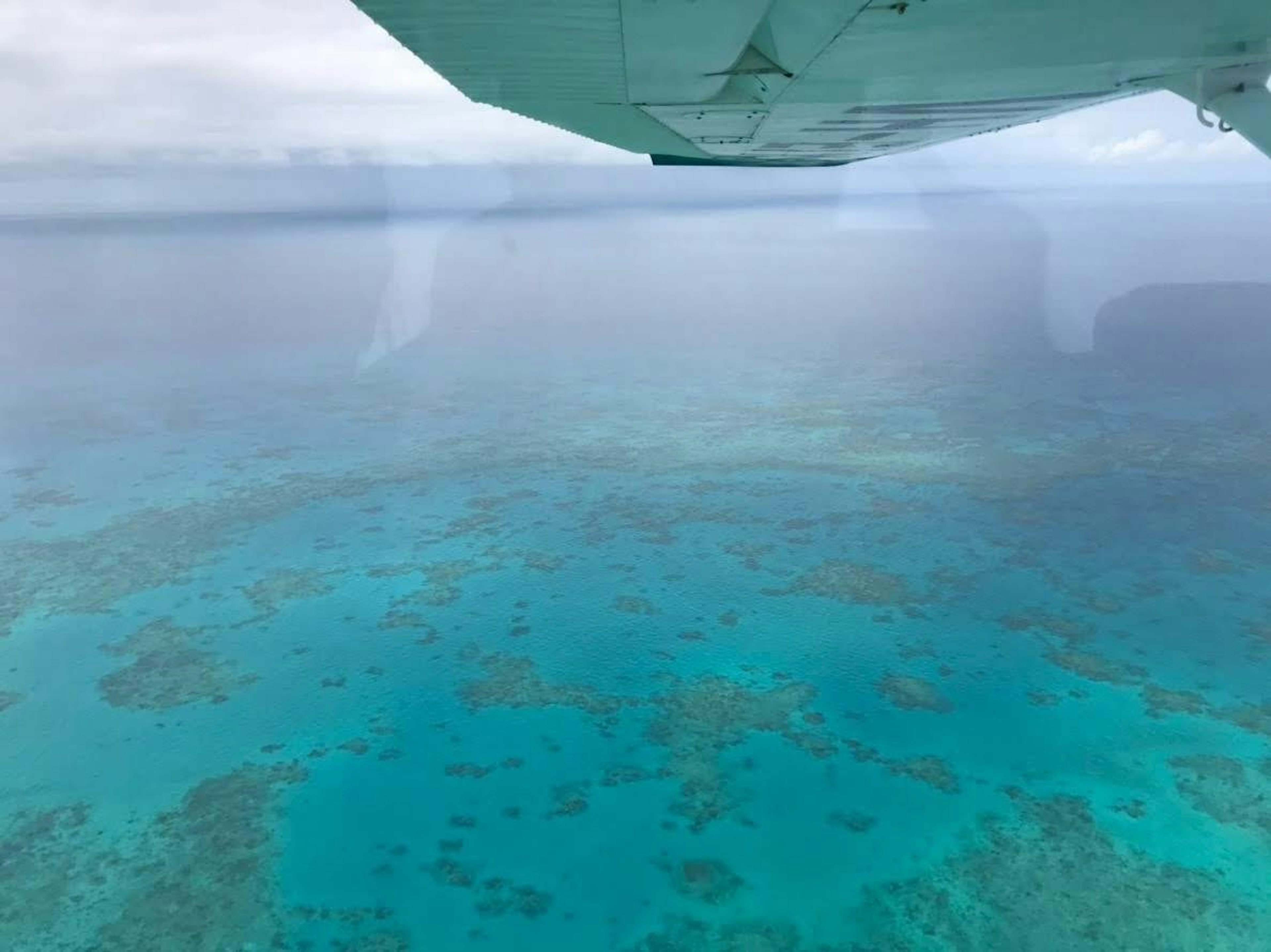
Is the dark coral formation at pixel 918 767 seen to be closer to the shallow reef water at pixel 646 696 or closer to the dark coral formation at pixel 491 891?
the shallow reef water at pixel 646 696

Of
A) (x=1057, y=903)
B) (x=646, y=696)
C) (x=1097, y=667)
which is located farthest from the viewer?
(x=1097, y=667)

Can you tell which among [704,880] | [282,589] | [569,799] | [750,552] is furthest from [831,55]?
[282,589]

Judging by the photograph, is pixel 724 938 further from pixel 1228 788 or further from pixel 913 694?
pixel 1228 788

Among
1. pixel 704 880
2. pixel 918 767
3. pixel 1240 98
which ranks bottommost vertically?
pixel 918 767

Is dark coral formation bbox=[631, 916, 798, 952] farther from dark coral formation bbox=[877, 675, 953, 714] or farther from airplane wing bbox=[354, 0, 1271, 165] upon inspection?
airplane wing bbox=[354, 0, 1271, 165]

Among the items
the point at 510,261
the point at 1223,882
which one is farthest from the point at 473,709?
the point at 510,261

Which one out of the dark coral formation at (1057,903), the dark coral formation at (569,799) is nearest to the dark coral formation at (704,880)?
the dark coral formation at (1057,903)

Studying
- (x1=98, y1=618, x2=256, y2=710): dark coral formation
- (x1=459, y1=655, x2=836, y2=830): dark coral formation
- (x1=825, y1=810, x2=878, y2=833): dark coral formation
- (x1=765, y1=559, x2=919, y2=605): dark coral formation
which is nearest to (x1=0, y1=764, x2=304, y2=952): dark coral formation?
(x1=98, y1=618, x2=256, y2=710): dark coral formation
